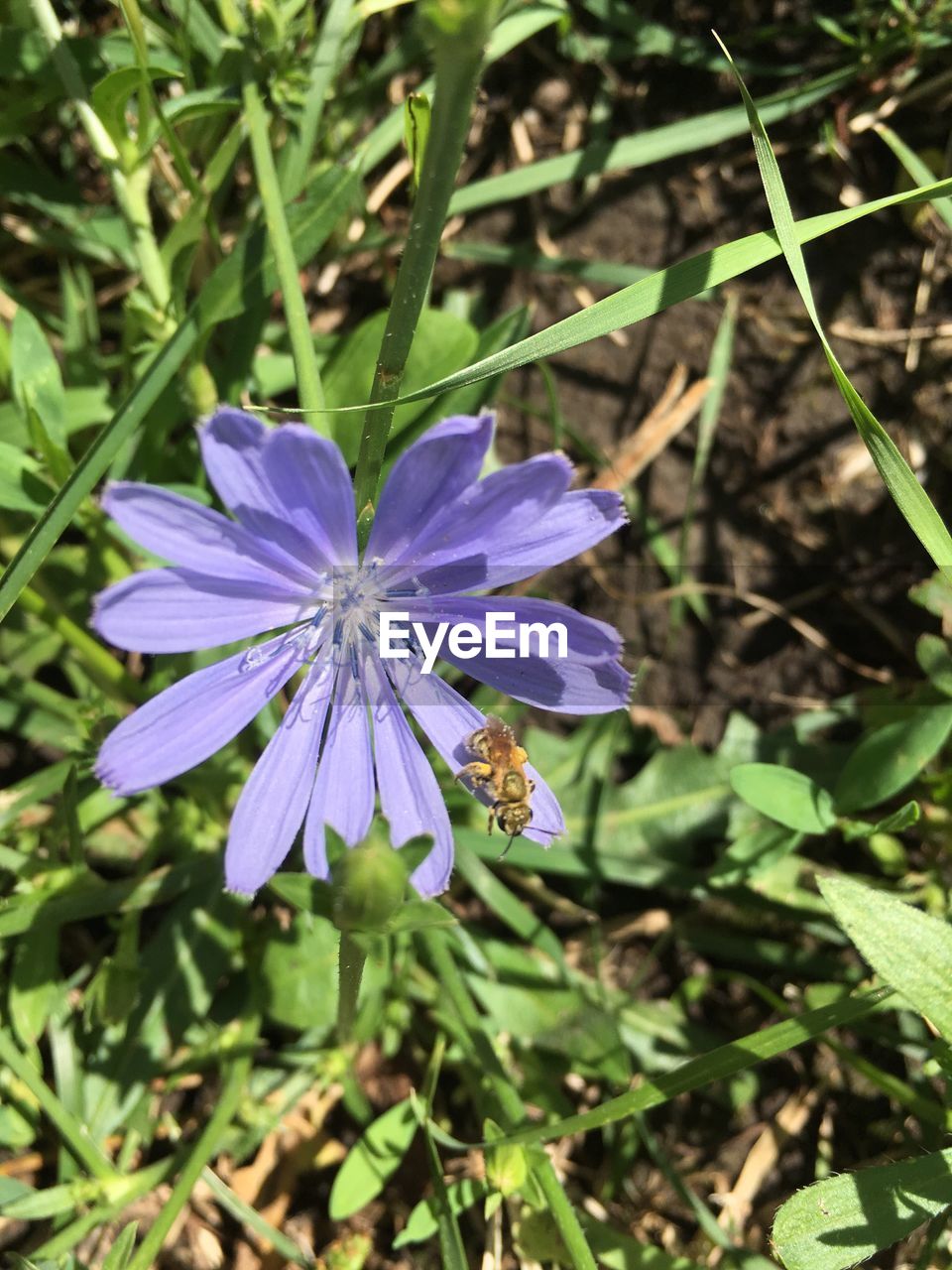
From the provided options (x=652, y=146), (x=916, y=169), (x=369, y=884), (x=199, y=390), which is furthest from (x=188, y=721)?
(x=916, y=169)

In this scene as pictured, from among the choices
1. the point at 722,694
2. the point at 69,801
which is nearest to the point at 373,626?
the point at 69,801

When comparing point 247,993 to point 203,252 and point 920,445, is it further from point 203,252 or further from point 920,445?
point 920,445

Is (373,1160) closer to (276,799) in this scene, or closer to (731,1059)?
(731,1059)

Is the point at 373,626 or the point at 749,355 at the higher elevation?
the point at 749,355

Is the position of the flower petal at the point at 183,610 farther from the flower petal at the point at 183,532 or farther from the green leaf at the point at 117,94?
the green leaf at the point at 117,94

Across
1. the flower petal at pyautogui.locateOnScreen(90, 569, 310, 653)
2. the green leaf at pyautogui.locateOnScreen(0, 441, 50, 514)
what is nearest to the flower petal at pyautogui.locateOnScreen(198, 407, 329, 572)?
the flower petal at pyautogui.locateOnScreen(90, 569, 310, 653)

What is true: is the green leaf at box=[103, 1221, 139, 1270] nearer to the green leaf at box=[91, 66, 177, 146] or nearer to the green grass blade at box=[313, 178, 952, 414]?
the green grass blade at box=[313, 178, 952, 414]

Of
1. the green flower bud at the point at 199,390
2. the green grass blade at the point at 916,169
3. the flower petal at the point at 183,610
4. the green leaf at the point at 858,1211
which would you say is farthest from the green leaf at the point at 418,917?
the green grass blade at the point at 916,169
